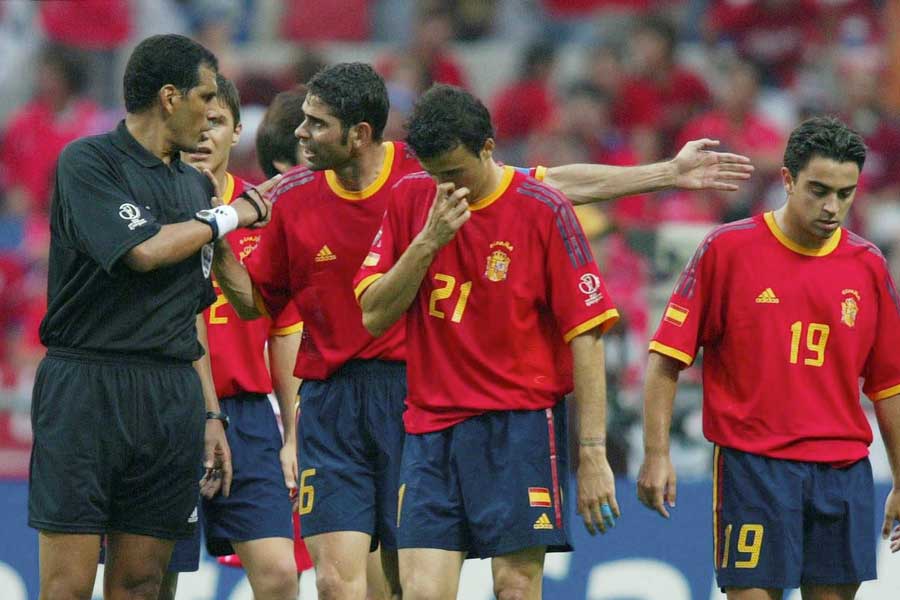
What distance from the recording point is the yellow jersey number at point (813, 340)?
603cm

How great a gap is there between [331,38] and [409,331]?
31.4 ft

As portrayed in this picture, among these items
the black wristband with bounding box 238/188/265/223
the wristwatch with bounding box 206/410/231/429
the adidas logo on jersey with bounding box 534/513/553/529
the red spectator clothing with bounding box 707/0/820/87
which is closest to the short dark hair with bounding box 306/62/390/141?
the black wristband with bounding box 238/188/265/223

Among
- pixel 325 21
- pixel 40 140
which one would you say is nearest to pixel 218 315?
pixel 40 140

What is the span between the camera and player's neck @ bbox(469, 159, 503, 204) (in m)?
5.86

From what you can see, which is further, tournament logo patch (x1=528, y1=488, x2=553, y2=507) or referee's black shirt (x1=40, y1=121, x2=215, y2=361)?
tournament logo patch (x1=528, y1=488, x2=553, y2=507)

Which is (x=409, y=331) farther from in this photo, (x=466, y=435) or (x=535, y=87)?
(x=535, y=87)

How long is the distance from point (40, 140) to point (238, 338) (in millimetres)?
7896

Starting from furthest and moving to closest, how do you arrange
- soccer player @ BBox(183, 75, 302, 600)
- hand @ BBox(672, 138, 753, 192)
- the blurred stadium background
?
1. the blurred stadium background
2. soccer player @ BBox(183, 75, 302, 600)
3. hand @ BBox(672, 138, 753, 192)

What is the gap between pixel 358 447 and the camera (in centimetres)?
638

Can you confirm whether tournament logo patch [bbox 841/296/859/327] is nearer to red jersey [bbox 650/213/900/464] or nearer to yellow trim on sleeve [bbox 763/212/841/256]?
red jersey [bbox 650/213/900/464]

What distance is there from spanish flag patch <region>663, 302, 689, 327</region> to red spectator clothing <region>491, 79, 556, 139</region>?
26.3 feet

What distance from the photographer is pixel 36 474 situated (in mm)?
5473

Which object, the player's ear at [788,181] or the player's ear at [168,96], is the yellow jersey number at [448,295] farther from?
the player's ear at [788,181]

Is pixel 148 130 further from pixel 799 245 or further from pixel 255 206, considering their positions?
pixel 799 245
